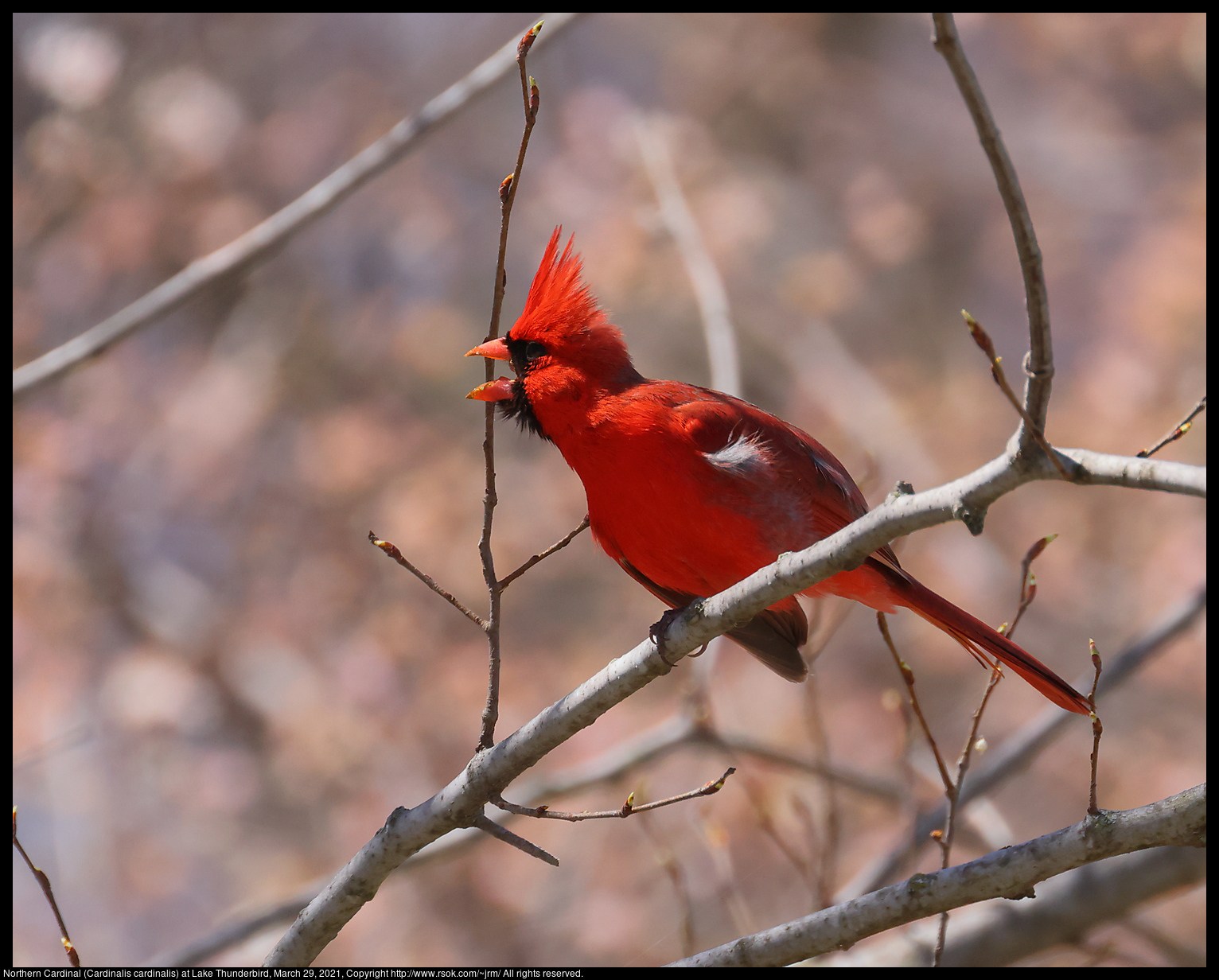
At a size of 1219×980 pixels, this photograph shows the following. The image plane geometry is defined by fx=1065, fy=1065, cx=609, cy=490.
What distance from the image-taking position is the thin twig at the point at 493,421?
1536mm

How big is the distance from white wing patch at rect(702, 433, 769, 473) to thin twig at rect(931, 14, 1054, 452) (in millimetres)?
1024

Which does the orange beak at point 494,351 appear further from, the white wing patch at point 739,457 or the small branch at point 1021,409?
the small branch at point 1021,409

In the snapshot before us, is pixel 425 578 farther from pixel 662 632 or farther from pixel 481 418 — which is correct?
pixel 481 418

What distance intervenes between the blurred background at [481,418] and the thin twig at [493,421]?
3.68m

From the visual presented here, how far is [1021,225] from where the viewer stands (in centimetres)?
107

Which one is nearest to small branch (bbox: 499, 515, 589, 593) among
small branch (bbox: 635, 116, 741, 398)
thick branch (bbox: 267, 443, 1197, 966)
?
thick branch (bbox: 267, 443, 1197, 966)

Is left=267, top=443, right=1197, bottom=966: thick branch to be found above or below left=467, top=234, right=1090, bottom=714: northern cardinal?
below

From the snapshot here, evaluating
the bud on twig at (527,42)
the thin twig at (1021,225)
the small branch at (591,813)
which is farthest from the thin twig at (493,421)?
the thin twig at (1021,225)

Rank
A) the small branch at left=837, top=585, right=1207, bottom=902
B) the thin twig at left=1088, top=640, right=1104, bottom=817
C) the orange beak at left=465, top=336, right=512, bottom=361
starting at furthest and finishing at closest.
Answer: the small branch at left=837, top=585, right=1207, bottom=902
the orange beak at left=465, top=336, right=512, bottom=361
the thin twig at left=1088, top=640, right=1104, bottom=817

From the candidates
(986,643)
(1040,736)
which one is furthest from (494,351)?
(1040,736)

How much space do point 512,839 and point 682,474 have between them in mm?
841

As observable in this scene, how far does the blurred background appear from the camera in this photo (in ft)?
18.7

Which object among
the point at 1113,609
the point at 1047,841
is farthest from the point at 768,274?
the point at 1047,841

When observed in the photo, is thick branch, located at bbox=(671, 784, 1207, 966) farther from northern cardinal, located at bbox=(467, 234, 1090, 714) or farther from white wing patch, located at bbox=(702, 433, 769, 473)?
white wing patch, located at bbox=(702, 433, 769, 473)
